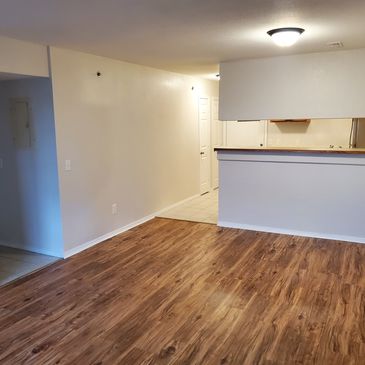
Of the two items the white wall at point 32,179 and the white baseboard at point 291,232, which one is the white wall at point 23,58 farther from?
the white baseboard at point 291,232

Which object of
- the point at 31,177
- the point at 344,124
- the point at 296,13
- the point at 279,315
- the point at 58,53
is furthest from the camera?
the point at 344,124

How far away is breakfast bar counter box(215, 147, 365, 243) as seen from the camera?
4367mm

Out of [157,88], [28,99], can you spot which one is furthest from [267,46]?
[28,99]

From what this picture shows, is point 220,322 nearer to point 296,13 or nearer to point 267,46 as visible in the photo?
point 296,13

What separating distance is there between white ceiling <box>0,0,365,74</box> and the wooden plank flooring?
2288mm

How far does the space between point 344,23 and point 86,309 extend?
3178mm

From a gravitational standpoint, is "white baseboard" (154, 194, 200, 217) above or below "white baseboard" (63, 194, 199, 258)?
above

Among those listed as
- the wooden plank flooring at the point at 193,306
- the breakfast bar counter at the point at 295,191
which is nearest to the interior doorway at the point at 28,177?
the wooden plank flooring at the point at 193,306

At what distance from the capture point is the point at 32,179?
13.4 ft

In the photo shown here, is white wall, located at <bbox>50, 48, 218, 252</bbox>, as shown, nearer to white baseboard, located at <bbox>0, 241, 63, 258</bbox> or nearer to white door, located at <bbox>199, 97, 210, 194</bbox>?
white baseboard, located at <bbox>0, 241, 63, 258</bbox>

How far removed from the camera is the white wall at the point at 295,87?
429cm

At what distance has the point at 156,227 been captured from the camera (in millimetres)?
5176

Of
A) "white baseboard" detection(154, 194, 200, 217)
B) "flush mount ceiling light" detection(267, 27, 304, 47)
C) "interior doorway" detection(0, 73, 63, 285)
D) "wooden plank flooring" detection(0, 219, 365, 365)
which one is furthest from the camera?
"white baseboard" detection(154, 194, 200, 217)

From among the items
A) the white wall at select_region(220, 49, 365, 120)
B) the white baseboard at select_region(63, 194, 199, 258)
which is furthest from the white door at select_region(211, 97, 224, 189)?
the white wall at select_region(220, 49, 365, 120)
